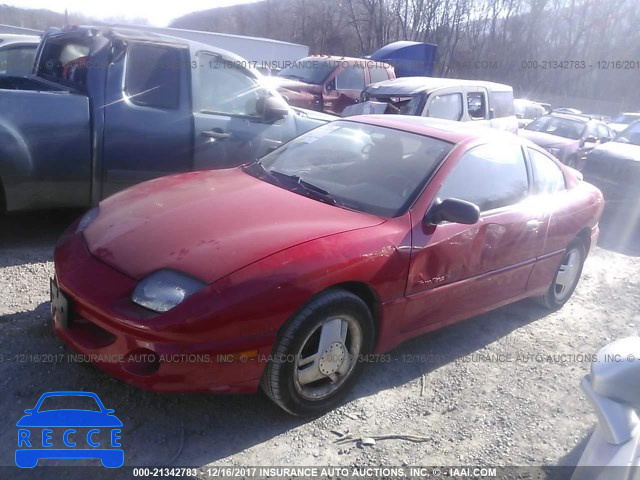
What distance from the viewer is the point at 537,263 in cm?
414

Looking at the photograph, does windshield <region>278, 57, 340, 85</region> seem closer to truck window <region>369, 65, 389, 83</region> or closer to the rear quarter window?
truck window <region>369, 65, 389, 83</region>

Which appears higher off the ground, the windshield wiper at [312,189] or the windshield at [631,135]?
the windshield wiper at [312,189]

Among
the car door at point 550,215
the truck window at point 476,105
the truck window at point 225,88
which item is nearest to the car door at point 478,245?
the car door at point 550,215

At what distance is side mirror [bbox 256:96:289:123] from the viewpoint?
5.37 meters

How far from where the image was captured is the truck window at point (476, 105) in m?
8.93

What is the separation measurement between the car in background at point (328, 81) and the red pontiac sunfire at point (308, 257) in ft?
24.3

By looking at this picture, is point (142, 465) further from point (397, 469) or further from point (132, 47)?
point (132, 47)

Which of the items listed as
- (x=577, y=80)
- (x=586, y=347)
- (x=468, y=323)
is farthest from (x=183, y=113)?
(x=577, y=80)

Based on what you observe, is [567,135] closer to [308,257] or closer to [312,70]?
[312,70]

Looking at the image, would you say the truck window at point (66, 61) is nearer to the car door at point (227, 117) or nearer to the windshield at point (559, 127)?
the car door at point (227, 117)

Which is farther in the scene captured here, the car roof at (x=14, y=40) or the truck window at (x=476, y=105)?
the truck window at (x=476, y=105)

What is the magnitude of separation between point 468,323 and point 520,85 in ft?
130

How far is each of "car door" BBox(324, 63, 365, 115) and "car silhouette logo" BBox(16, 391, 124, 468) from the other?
30.9 feet

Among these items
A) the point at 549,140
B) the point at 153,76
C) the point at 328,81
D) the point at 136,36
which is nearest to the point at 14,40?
the point at 136,36
